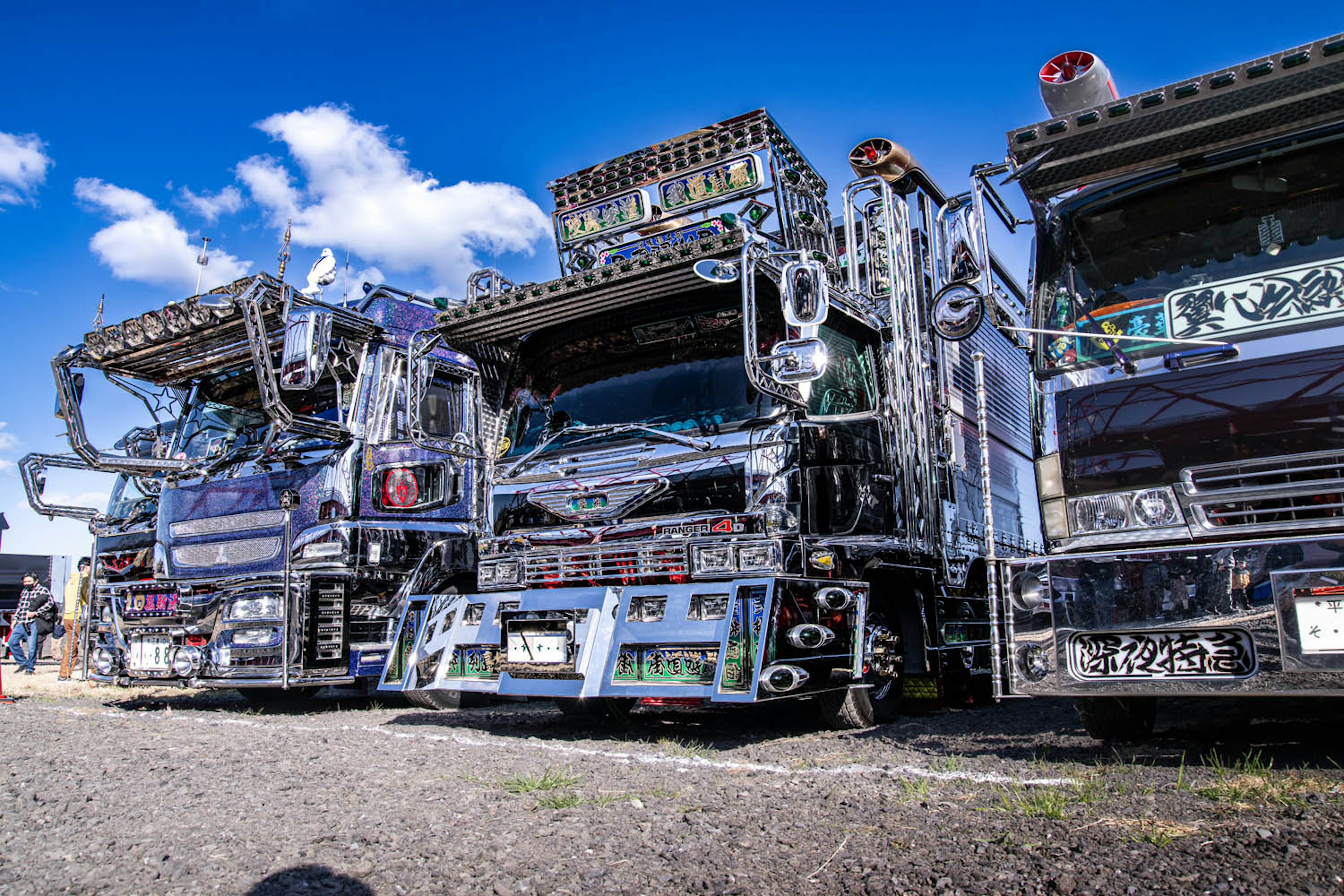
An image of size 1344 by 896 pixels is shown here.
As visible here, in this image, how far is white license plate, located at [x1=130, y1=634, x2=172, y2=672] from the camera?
7441mm

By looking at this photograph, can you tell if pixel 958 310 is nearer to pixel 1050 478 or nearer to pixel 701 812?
pixel 1050 478

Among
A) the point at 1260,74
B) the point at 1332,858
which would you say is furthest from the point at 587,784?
the point at 1260,74

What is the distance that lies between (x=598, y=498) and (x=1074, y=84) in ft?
11.2

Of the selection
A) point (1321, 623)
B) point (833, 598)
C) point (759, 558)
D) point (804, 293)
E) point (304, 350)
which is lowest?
point (1321, 623)

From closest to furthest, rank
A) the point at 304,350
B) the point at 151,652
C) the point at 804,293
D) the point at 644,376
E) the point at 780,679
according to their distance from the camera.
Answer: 1. the point at 780,679
2. the point at 804,293
3. the point at 644,376
4. the point at 304,350
5. the point at 151,652

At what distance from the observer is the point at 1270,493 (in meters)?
3.45

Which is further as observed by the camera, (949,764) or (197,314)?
(197,314)

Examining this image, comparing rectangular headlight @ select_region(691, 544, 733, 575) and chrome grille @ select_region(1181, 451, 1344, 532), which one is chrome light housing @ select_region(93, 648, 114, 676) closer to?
rectangular headlight @ select_region(691, 544, 733, 575)

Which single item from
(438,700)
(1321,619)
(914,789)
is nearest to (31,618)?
(438,700)

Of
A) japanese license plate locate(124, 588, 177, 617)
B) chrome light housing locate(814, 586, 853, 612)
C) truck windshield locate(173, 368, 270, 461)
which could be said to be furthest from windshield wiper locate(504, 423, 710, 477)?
japanese license plate locate(124, 588, 177, 617)

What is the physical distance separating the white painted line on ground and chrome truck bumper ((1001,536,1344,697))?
1.31 feet

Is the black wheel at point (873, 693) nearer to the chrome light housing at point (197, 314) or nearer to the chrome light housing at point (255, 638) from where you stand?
the chrome light housing at point (255, 638)

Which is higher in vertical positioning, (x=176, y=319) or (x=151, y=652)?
(x=176, y=319)

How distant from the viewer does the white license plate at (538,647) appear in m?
5.11
